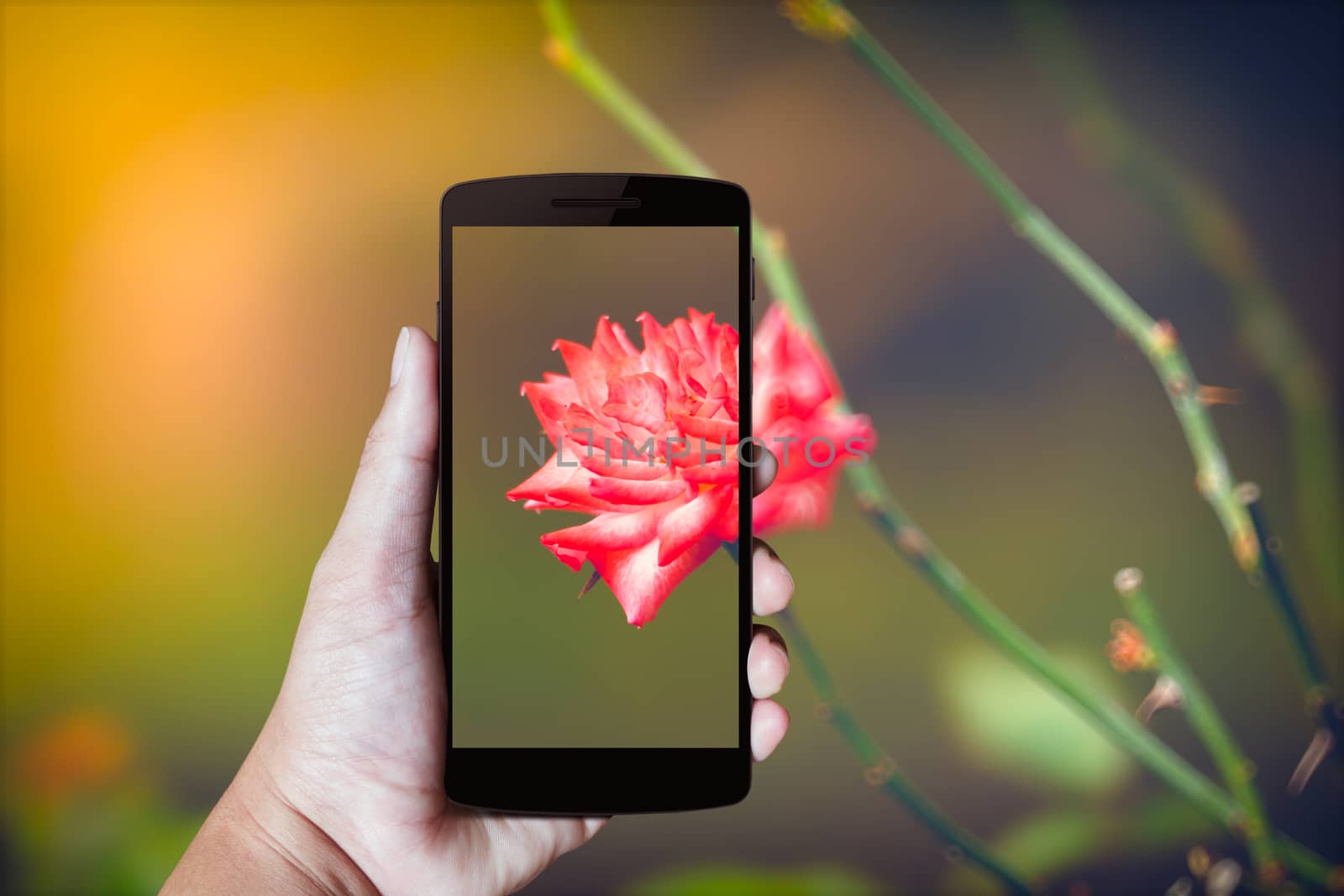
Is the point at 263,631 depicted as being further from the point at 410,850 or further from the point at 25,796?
the point at 410,850

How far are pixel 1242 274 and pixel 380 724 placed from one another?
2.81 feet

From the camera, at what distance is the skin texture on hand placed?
449 mm

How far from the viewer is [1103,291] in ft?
2.77

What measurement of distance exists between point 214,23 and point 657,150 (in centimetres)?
43

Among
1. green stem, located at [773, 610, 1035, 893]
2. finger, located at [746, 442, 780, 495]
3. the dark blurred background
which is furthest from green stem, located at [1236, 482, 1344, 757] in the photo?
finger, located at [746, 442, 780, 495]

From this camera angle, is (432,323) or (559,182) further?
(432,323)

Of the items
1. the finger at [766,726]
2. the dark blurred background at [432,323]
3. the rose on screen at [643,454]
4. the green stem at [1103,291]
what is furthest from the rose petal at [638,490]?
the green stem at [1103,291]

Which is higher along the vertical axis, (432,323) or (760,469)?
(432,323)

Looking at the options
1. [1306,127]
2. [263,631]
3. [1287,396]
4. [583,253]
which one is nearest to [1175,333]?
[1287,396]

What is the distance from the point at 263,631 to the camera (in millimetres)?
833

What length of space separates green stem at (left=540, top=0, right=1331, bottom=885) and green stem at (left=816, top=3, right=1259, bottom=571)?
3cm

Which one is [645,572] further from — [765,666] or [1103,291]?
[1103,291]

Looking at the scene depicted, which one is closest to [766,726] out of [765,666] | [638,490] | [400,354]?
[765,666]

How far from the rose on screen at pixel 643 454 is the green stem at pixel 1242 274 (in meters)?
0.58
